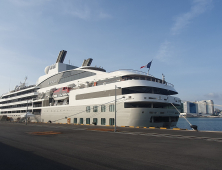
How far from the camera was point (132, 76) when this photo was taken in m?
33.7

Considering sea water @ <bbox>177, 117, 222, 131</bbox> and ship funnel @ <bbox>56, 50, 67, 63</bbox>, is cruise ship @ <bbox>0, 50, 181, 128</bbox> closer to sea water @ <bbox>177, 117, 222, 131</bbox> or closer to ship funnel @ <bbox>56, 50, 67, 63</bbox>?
ship funnel @ <bbox>56, 50, 67, 63</bbox>

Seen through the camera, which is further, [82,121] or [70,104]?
[70,104]

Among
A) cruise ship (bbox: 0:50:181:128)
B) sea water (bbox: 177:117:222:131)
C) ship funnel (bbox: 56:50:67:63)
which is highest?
ship funnel (bbox: 56:50:67:63)

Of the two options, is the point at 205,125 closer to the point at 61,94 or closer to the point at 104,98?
the point at 104,98

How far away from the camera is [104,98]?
3394cm

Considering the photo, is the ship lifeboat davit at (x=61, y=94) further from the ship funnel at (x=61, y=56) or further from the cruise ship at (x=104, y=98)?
the ship funnel at (x=61, y=56)

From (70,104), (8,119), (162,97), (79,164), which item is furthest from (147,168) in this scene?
(8,119)

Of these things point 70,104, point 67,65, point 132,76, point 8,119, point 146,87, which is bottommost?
point 8,119

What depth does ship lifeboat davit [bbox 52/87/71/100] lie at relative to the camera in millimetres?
43438

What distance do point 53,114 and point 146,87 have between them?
2657cm

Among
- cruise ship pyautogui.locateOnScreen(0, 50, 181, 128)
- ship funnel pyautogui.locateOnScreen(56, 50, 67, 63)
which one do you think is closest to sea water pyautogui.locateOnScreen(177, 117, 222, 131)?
cruise ship pyautogui.locateOnScreen(0, 50, 181, 128)

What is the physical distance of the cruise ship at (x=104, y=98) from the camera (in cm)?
2970

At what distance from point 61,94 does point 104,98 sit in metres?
15.7

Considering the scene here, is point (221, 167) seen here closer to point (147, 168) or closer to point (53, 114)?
point (147, 168)
